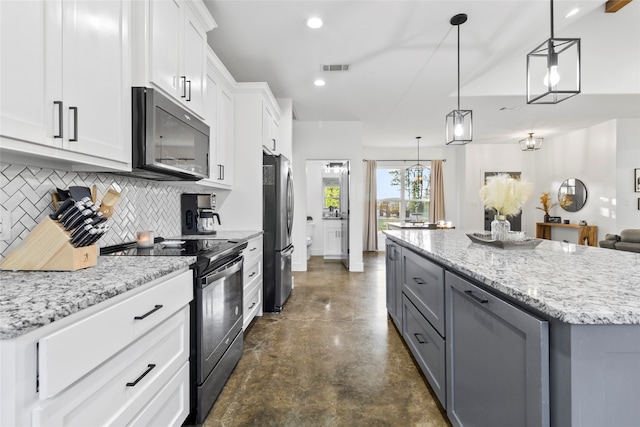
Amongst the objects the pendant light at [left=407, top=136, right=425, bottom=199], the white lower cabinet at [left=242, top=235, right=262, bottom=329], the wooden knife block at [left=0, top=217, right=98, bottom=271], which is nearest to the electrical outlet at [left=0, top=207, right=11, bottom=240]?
the wooden knife block at [left=0, top=217, right=98, bottom=271]

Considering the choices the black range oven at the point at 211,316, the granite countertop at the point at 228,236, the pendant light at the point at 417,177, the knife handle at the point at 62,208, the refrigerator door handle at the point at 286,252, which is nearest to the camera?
the knife handle at the point at 62,208

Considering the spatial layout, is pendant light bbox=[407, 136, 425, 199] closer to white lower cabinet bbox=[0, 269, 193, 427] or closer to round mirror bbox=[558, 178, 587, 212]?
round mirror bbox=[558, 178, 587, 212]

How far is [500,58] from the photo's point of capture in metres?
3.96

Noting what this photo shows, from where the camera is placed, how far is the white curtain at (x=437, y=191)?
8.27 m

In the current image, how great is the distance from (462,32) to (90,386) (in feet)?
12.0

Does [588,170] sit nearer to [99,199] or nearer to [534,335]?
[534,335]

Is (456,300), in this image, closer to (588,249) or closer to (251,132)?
(588,249)

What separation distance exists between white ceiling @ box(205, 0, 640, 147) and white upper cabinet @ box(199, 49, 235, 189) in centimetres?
44

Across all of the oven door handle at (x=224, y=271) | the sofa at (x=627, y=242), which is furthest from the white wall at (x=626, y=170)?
the oven door handle at (x=224, y=271)

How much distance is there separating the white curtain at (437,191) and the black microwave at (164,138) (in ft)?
23.4

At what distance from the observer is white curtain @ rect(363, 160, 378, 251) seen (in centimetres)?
821

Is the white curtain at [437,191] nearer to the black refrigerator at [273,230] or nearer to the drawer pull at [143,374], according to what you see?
the black refrigerator at [273,230]

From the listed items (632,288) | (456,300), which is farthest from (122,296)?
(632,288)

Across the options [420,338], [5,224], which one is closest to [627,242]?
[420,338]
